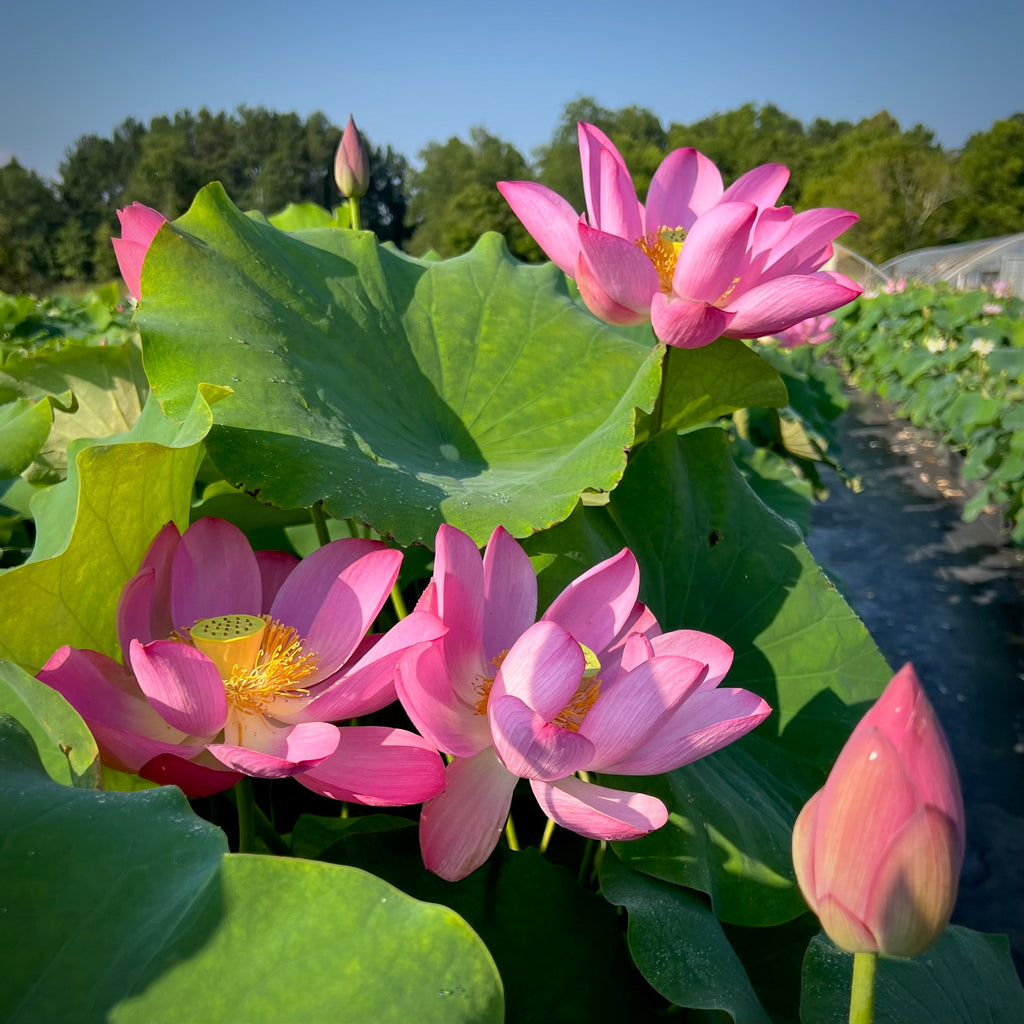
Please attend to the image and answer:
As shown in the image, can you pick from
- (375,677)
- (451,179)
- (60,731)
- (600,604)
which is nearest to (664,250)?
(600,604)

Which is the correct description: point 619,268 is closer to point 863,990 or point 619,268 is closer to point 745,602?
point 745,602

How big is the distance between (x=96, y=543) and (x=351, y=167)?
102 centimetres

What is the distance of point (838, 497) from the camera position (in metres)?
5.56

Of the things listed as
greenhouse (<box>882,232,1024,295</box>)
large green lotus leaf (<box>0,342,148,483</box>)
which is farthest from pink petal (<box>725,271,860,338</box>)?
greenhouse (<box>882,232,1024,295</box>)

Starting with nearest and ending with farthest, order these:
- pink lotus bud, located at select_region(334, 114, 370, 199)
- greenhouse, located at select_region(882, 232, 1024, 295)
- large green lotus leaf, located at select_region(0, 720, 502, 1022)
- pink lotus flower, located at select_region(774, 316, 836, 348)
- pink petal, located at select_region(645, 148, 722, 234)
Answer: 1. large green lotus leaf, located at select_region(0, 720, 502, 1022)
2. pink petal, located at select_region(645, 148, 722, 234)
3. pink lotus bud, located at select_region(334, 114, 370, 199)
4. pink lotus flower, located at select_region(774, 316, 836, 348)
5. greenhouse, located at select_region(882, 232, 1024, 295)


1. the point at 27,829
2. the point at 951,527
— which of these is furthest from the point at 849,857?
the point at 951,527

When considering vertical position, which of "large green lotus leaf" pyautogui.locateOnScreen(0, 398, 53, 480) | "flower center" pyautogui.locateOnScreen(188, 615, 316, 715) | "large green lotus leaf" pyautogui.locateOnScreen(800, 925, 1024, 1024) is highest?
"large green lotus leaf" pyautogui.locateOnScreen(0, 398, 53, 480)

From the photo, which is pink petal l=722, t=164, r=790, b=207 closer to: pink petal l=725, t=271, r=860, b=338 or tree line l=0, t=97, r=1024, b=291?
pink petal l=725, t=271, r=860, b=338

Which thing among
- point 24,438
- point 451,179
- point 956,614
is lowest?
point 956,614

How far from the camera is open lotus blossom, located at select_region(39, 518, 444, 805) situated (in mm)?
403

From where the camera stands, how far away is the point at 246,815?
0.48 meters

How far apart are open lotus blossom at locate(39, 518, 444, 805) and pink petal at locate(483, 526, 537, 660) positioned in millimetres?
57

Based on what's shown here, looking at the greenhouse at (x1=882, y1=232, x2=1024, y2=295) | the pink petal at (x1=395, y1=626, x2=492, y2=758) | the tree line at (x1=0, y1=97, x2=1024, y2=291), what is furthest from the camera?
the tree line at (x1=0, y1=97, x2=1024, y2=291)

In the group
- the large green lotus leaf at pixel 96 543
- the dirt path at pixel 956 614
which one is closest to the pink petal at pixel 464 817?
the large green lotus leaf at pixel 96 543
